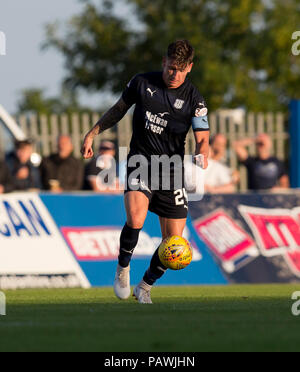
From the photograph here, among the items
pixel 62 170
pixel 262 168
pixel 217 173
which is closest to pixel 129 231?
pixel 62 170

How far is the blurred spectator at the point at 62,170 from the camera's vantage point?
1659cm

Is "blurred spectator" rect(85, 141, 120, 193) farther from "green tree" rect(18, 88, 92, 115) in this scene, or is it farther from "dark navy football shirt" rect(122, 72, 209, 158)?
"green tree" rect(18, 88, 92, 115)

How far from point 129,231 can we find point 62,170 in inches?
252

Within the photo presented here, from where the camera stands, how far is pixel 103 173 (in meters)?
16.8

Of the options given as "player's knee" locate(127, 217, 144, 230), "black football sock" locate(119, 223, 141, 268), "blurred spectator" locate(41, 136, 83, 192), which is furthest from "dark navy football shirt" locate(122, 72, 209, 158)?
"blurred spectator" locate(41, 136, 83, 192)

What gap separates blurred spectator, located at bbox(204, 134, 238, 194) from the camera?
16906 millimetres

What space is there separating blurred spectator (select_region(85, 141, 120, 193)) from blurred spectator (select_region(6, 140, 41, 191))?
2.82 ft

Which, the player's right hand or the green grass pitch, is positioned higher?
the player's right hand

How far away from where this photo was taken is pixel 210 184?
16922mm

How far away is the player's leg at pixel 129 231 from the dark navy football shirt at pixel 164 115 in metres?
0.45

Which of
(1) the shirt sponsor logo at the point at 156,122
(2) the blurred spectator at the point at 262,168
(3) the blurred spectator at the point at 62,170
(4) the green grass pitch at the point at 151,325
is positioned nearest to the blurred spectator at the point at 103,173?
(3) the blurred spectator at the point at 62,170

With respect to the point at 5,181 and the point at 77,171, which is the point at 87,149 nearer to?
the point at 5,181

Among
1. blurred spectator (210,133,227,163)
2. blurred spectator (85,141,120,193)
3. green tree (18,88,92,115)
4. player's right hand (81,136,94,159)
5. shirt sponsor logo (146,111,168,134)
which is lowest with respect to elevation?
player's right hand (81,136,94,159)

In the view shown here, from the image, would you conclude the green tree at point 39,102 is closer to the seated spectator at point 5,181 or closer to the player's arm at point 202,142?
the seated spectator at point 5,181
